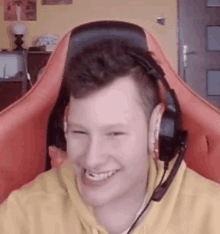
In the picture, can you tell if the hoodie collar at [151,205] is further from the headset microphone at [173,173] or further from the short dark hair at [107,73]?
the short dark hair at [107,73]

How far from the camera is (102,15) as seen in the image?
3.87 metres

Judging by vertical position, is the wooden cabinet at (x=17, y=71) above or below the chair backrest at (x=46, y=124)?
below

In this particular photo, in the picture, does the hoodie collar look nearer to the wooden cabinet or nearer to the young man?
the young man

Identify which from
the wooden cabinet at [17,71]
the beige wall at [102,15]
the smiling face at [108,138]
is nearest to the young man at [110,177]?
the smiling face at [108,138]

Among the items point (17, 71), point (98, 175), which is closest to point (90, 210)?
point (98, 175)

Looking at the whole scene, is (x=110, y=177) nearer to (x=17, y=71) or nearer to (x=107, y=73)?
(x=107, y=73)

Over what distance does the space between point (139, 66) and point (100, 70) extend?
0.08 m

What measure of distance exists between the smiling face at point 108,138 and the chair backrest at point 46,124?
0.19 m

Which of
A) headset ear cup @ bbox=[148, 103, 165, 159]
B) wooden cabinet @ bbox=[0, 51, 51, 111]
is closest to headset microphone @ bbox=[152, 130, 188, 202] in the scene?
headset ear cup @ bbox=[148, 103, 165, 159]

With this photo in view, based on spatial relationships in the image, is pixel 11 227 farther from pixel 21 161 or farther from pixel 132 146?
pixel 132 146

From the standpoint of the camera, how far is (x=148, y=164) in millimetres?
832

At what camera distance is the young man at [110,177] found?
697 millimetres

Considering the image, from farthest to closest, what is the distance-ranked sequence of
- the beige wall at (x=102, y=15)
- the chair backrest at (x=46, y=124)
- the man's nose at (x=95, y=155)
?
Result: the beige wall at (x=102, y=15) < the chair backrest at (x=46, y=124) < the man's nose at (x=95, y=155)

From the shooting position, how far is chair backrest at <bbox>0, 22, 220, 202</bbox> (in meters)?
0.87
